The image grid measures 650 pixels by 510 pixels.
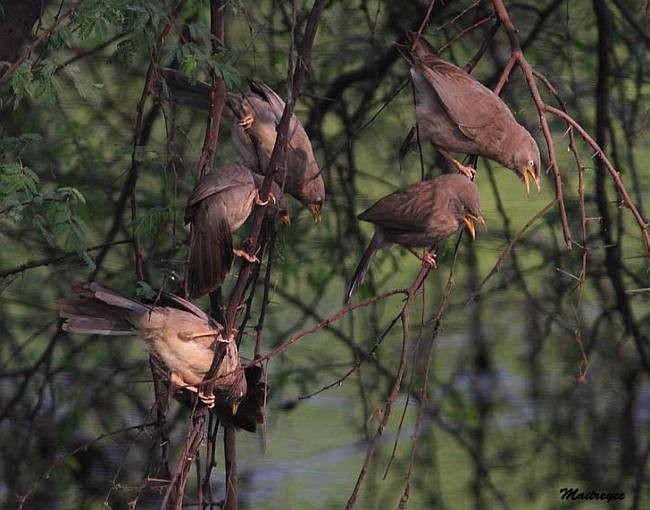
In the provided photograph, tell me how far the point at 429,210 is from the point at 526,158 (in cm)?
19

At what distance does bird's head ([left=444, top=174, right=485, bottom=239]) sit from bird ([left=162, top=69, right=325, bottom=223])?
0.21 meters

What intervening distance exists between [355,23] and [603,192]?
0.55 meters

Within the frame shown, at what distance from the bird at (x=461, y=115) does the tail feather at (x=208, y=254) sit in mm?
327

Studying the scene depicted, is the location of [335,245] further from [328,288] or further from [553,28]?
[553,28]

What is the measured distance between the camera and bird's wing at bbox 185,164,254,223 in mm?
1818

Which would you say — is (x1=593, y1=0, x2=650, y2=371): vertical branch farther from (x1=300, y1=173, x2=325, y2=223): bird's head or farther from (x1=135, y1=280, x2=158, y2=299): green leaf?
(x1=135, y1=280, x2=158, y2=299): green leaf

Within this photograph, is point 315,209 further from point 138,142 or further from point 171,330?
point 171,330

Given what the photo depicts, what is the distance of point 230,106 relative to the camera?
2.03 meters

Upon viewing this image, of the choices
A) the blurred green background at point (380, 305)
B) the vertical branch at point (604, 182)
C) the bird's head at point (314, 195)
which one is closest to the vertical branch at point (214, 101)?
Result: the bird's head at point (314, 195)

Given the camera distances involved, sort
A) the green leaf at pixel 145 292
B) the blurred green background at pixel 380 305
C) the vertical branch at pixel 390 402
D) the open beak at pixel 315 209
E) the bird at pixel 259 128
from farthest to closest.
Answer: the blurred green background at pixel 380 305
the open beak at pixel 315 209
the bird at pixel 259 128
the green leaf at pixel 145 292
the vertical branch at pixel 390 402

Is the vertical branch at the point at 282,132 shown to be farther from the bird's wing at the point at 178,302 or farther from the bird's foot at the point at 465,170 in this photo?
the bird's foot at the point at 465,170

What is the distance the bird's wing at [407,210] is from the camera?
6.23 feet

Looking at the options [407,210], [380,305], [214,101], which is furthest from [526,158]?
[380,305]

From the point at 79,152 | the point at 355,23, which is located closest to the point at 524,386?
the point at 355,23
